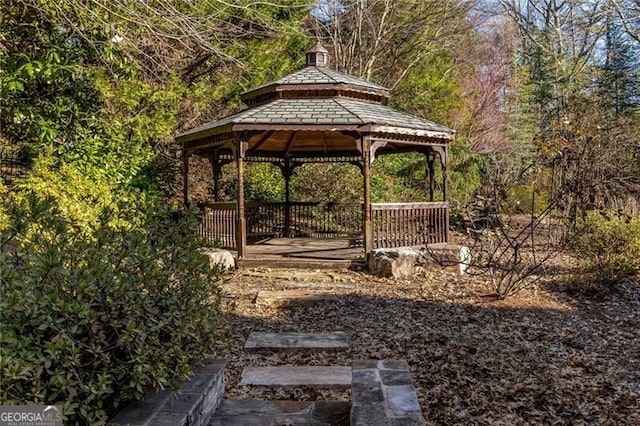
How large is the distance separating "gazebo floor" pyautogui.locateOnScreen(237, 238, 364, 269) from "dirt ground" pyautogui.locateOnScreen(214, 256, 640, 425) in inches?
21.9

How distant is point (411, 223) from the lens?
9.33 metres

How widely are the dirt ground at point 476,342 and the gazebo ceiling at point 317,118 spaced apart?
247 centimetres

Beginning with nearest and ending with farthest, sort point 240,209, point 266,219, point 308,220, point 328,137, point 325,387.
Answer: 1. point 325,387
2. point 240,209
3. point 328,137
4. point 266,219
5. point 308,220

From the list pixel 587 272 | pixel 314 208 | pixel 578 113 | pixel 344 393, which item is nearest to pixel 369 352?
pixel 344 393

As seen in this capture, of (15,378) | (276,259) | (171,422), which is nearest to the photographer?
(15,378)

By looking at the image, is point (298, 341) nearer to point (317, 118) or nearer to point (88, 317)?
point (88, 317)

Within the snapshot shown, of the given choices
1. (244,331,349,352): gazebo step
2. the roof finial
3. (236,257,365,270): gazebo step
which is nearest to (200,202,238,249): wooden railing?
(236,257,365,270): gazebo step

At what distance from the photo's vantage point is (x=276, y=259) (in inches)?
348

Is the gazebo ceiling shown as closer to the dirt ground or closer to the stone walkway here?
the dirt ground

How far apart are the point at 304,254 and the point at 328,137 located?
3337 millimetres

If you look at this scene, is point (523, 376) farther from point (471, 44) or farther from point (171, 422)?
point (471, 44)

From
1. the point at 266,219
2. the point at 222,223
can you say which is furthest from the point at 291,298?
the point at 266,219

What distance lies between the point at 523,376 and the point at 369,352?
1.35m

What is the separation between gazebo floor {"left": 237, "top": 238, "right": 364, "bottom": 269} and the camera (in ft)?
28.6
